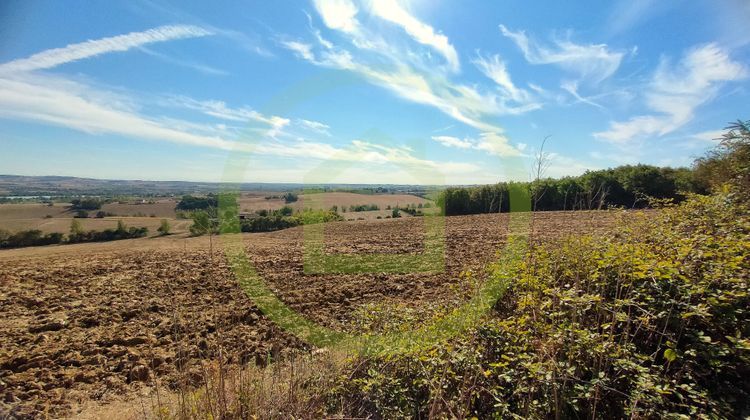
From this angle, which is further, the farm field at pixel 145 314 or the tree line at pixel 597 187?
the tree line at pixel 597 187

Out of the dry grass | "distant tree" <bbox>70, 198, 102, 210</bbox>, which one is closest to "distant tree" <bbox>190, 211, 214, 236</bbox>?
the dry grass

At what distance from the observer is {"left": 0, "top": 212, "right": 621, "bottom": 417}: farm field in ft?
13.3

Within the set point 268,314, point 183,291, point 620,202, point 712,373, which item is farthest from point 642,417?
A: point 620,202

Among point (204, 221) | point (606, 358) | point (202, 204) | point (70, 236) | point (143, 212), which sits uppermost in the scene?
point (202, 204)

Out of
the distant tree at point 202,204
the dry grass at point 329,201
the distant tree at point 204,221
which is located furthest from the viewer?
the dry grass at point 329,201

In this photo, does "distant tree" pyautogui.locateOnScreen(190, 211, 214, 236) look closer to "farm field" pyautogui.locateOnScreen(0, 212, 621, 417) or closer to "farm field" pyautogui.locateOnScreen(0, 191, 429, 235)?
"farm field" pyautogui.locateOnScreen(0, 212, 621, 417)

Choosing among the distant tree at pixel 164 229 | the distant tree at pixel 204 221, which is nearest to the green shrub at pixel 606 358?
the distant tree at pixel 204 221

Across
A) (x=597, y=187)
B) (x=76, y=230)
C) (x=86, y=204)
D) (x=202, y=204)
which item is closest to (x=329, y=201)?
(x=76, y=230)

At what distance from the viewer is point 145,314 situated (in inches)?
245

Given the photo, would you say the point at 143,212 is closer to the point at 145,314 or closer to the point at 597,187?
the point at 145,314

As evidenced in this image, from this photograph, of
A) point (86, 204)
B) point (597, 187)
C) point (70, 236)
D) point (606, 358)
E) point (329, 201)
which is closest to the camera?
point (606, 358)

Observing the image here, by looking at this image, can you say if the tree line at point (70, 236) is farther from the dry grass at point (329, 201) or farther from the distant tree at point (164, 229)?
the dry grass at point (329, 201)

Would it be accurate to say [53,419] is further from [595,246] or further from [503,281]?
[595,246]

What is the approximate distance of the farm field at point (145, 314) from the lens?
13.3ft
